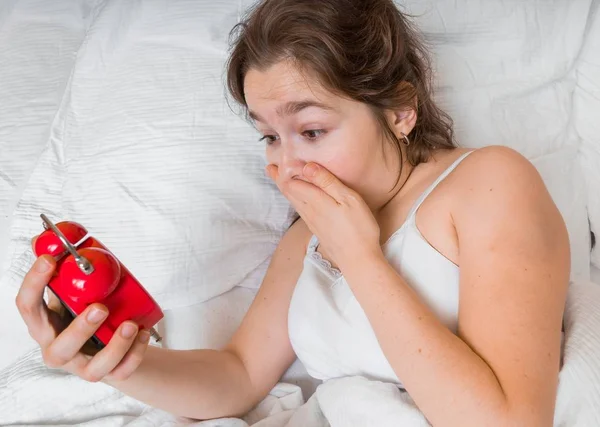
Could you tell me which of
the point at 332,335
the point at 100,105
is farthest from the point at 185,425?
the point at 100,105

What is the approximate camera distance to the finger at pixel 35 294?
840mm

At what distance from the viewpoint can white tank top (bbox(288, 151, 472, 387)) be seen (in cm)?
Answer: 105

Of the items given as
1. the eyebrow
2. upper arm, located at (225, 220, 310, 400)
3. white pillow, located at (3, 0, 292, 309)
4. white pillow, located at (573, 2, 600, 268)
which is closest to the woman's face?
the eyebrow

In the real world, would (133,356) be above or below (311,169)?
below

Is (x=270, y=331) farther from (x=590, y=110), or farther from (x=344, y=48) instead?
(x=590, y=110)

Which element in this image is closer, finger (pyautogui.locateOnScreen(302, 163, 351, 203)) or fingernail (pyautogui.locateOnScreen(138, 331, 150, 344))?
fingernail (pyautogui.locateOnScreen(138, 331, 150, 344))

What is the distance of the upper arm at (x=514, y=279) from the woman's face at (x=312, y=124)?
0.59ft

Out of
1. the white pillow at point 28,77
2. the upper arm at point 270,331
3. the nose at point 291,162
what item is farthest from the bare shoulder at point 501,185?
the white pillow at point 28,77

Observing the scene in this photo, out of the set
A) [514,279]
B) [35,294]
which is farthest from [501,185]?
[35,294]

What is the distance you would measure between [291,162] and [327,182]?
0.23 ft

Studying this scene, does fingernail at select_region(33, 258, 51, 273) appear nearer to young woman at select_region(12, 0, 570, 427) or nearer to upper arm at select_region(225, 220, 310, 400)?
young woman at select_region(12, 0, 570, 427)

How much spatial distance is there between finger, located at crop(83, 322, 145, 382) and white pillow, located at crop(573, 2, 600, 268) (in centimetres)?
108

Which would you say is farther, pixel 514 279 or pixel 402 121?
pixel 402 121

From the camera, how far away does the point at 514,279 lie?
923mm
